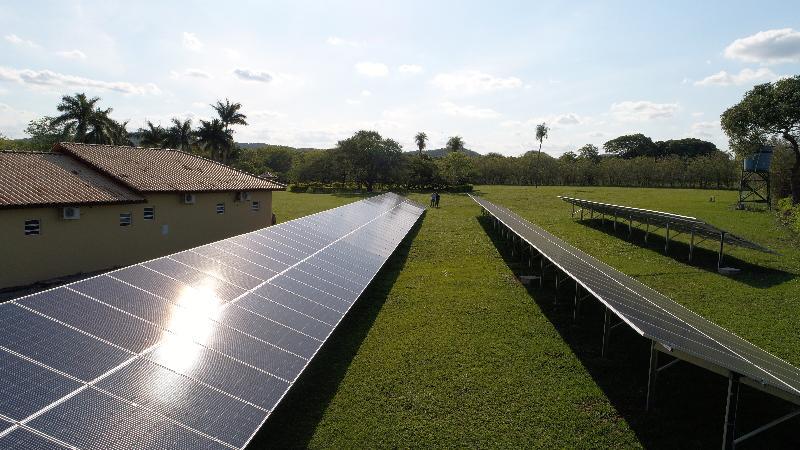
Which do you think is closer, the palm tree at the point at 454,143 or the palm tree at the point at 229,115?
the palm tree at the point at 229,115

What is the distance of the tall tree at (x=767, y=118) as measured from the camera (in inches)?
1608

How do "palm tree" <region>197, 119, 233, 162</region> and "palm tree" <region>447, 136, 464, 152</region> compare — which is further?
"palm tree" <region>447, 136, 464, 152</region>

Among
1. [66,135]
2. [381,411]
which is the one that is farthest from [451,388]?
[66,135]

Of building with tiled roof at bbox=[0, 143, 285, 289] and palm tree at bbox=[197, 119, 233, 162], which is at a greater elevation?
palm tree at bbox=[197, 119, 233, 162]

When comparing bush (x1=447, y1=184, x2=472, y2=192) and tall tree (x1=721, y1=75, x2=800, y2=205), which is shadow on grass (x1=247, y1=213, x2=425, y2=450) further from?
Answer: bush (x1=447, y1=184, x2=472, y2=192)

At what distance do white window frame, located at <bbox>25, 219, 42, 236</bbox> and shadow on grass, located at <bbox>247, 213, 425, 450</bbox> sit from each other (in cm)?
1318

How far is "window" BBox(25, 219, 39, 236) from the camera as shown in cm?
1767

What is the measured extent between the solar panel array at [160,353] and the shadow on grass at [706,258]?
58.7 ft

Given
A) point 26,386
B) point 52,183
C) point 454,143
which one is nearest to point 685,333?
point 26,386

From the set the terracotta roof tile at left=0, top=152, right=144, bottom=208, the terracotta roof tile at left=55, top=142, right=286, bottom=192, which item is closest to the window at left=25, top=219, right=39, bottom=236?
the terracotta roof tile at left=0, top=152, right=144, bottom=208

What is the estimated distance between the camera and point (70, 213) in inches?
747

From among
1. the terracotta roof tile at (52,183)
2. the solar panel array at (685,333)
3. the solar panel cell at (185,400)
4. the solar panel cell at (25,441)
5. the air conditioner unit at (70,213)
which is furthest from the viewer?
the air conditioner unit at (70,213)

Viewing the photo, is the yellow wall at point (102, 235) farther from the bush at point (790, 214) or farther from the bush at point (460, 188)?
the bush at point (460, 188)

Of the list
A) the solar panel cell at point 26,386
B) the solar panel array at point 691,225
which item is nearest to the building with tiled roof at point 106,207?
the solar panel cell at point 26,386
